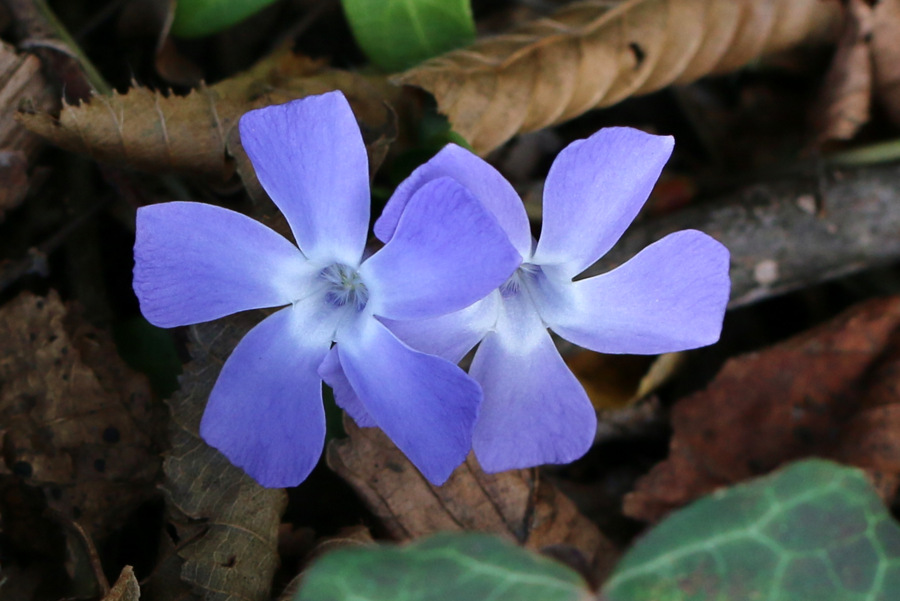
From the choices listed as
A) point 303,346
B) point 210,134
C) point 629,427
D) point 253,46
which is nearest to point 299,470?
point 303,346

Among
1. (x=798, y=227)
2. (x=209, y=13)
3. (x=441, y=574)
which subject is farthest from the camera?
(x=798, y=227)

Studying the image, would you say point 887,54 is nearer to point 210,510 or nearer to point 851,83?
point 851,83

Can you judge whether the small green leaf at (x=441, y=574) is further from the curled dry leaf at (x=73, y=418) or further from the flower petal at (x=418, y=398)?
the curled dry leaf at (x=73, y=418)

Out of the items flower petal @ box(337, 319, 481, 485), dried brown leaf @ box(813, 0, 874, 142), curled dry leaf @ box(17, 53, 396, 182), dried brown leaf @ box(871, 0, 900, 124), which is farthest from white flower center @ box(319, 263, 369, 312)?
dried brown leaf @ box(871, 0, 900, 124)

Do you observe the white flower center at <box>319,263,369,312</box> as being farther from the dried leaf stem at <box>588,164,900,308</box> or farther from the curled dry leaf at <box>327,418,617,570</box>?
the dried leaf stem at <box>588,164,900,308</box>

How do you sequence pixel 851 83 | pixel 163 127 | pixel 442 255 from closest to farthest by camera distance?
pixel 442 255
pixel 163 127
pixel 851 83

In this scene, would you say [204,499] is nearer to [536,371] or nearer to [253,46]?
[536,371]

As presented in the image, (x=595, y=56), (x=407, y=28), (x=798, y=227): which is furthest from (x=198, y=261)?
(x=798, y=227)
